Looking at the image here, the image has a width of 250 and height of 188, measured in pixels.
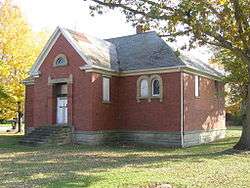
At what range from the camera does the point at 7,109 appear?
41188 millimetres

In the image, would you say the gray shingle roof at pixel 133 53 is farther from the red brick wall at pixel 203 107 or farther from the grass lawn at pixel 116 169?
the grass lawn at pixel 116 169

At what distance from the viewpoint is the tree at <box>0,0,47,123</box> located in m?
37.7

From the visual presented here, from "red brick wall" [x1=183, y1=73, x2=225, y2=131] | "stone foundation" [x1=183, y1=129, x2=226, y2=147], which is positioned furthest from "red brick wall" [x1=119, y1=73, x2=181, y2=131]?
"stone foundation" [x1=183, y1=129, x2=226, y2=147]

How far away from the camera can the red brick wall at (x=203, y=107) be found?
2941 centimetres

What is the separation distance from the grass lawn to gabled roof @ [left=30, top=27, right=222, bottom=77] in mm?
7940

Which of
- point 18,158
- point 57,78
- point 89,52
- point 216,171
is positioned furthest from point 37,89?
point 216,171

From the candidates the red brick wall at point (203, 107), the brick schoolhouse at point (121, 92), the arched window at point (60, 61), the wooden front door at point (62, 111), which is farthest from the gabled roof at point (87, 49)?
the red brick wall at point (203, 107)

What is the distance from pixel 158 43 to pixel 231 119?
31.5 metres

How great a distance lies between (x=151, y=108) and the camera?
2981 centimetres

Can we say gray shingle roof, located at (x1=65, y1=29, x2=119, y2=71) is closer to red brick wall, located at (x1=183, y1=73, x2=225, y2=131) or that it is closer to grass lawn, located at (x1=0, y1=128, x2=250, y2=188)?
red brick wall, located at (x1=183, y1=73, x2=225, y2=131)

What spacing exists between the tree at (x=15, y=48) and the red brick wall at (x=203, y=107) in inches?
627

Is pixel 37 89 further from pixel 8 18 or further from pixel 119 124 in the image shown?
pixel 8 18

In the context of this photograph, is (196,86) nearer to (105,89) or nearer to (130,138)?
(130,138)

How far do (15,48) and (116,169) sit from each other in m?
24.1
